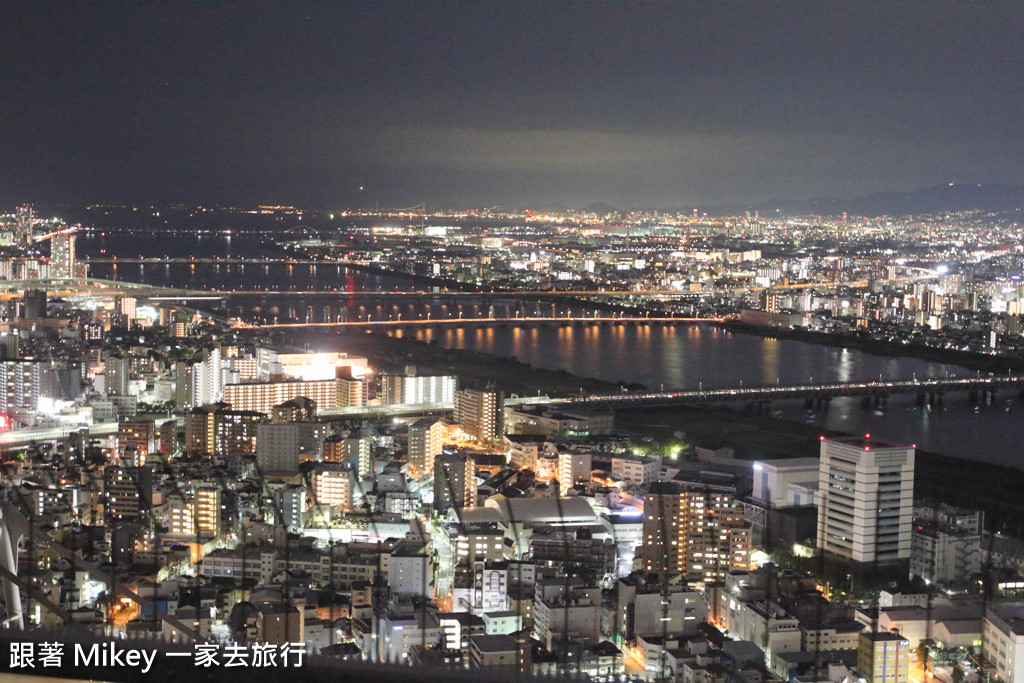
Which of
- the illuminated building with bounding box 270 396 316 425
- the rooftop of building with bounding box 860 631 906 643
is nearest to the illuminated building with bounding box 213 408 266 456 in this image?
the illuminated building with bounding box 270 396 316 425

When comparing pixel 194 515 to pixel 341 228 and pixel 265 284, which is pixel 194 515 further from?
pixel 341 228

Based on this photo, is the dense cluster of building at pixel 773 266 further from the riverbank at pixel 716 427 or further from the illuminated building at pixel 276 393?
the illuminated building at pixel 276 393

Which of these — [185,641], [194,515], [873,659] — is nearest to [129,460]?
[194,515]

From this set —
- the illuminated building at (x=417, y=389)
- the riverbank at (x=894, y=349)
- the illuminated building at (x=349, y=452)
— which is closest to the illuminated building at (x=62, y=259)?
the riverbank at (x=894, y=349)

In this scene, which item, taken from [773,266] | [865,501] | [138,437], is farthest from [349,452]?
[773,266]

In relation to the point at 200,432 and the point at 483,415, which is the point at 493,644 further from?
the point at 483,415

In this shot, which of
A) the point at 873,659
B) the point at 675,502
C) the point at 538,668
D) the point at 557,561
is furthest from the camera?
the point at 675,502
